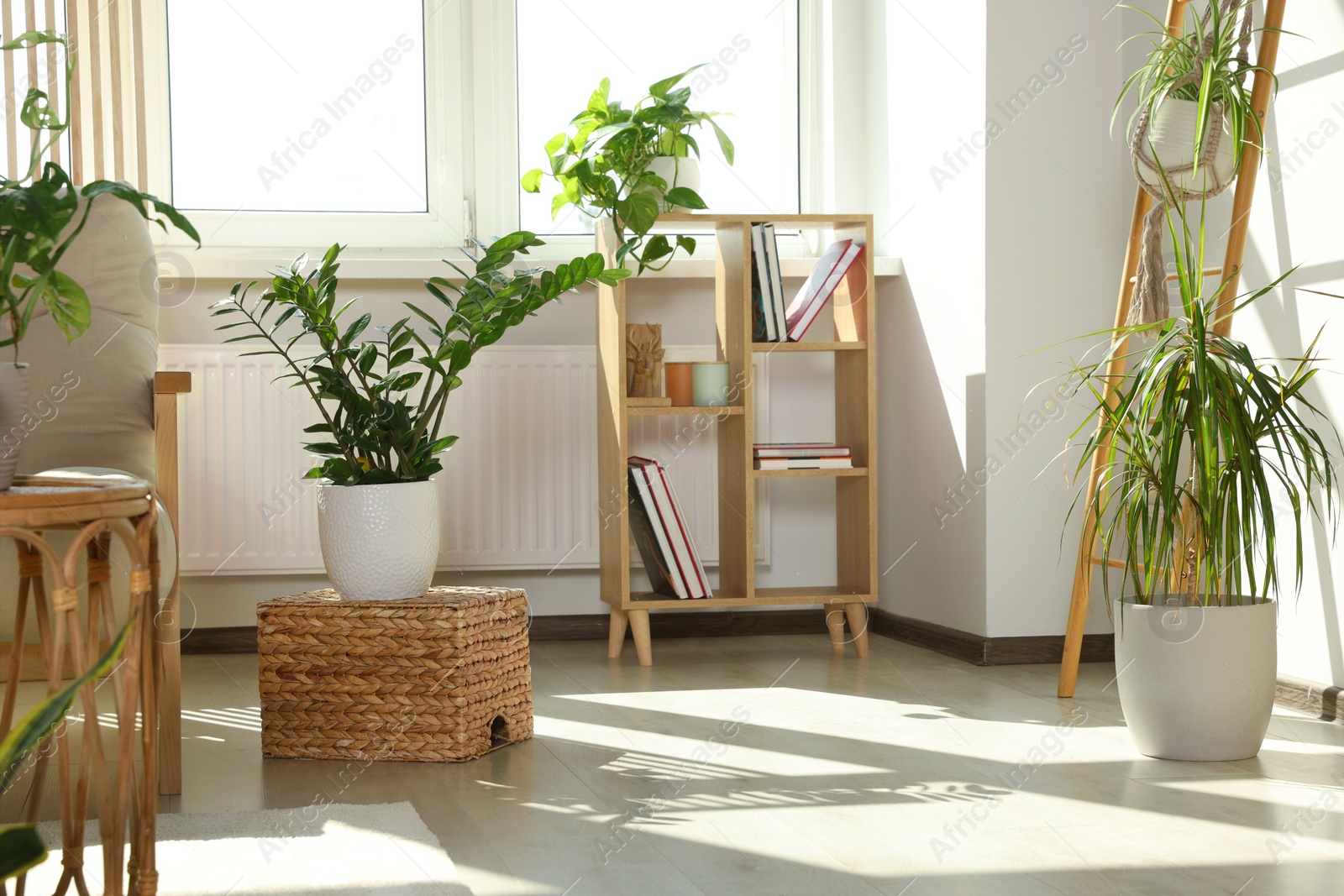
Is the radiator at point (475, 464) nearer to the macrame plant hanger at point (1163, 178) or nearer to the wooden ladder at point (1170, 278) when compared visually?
the wooden ladder at point (1170, 278)

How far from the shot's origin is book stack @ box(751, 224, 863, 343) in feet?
8.91

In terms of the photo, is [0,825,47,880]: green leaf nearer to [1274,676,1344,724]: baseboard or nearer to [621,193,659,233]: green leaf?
[1274,676,1344,724]: baseboard

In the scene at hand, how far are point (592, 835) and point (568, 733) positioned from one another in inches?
21.9

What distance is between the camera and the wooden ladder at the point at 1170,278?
78.3 inches

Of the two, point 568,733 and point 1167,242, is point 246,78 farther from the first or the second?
point 1167,242

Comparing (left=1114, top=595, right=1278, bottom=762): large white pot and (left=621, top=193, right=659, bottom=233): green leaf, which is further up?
(left=621, top=193, right=659, bottom=233): green leaf

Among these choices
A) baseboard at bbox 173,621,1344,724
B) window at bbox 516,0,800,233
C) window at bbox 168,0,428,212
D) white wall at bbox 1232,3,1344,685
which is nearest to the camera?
white wall at bbox 1232,3,1344,685

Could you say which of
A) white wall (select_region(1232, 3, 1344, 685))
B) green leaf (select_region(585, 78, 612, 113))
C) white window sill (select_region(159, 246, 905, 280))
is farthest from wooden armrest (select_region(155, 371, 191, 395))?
white wall (select_region(1232, 3, 1344, 685))

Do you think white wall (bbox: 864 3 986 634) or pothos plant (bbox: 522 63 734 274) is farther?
white wall (bbox: 864 3 986 634)

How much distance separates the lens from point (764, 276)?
8.91 feet

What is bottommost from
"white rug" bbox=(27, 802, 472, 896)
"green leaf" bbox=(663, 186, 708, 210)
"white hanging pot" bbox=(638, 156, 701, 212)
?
"white rug" bbox=(27, 802, 472, 896)

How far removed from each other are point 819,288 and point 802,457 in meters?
0.39

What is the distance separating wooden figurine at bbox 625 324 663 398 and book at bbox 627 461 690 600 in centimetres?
17

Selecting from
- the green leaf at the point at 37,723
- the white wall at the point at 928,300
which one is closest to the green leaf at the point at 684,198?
the white wall at the point at 928,300
